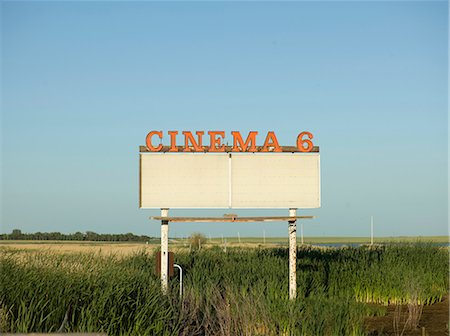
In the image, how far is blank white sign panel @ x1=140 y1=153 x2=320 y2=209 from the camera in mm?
22797

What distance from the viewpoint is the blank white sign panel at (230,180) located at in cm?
2280

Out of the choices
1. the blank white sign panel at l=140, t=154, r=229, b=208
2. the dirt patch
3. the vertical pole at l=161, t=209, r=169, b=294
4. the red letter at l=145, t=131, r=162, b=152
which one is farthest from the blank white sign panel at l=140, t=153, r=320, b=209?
the dirt patch

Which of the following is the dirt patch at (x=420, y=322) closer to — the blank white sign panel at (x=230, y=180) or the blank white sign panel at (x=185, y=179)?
the blank white sign panel at (x=230, y=180)

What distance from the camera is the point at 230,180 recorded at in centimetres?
2297

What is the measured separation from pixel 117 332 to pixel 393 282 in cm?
1192

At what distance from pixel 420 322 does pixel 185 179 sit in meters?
8.54

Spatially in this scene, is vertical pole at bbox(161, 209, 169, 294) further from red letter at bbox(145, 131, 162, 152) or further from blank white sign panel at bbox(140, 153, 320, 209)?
red letter at bbox(145, 131, 162, 152)

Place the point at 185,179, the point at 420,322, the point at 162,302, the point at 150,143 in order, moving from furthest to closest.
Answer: the point at 185,179 → the point at 150,143 → the point at 420,322 → the point at 162,302

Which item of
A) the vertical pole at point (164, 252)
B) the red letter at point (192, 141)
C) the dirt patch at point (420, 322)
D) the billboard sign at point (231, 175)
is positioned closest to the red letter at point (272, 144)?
the billboard sign at point (231, 175)

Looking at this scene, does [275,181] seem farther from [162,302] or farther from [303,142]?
[162,302]

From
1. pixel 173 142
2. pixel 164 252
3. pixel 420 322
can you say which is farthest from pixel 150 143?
pixel 420 322

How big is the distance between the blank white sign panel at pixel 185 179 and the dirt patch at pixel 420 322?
6.28m

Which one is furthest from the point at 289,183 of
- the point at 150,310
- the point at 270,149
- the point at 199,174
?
the point at 150,310

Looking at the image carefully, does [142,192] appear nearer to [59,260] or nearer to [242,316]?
[59,260]
